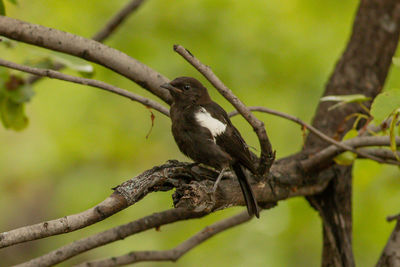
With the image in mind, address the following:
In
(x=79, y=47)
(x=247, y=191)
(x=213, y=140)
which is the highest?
(x=79, y=47)

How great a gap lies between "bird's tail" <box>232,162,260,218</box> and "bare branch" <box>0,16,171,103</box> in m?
0.82

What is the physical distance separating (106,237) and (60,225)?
4.52 ft

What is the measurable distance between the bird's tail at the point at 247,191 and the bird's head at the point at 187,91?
0.67m

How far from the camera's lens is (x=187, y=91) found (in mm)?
4031

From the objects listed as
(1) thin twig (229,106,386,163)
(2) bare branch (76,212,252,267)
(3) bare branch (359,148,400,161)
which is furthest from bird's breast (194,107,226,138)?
(3) bare branch (359,148,400,161)

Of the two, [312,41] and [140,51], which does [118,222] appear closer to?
[140,51]

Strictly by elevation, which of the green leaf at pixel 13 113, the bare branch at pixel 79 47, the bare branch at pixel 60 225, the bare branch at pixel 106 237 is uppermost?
the green leaf at pixel 13 113

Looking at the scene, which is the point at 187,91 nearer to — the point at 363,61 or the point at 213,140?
the point at 213,140

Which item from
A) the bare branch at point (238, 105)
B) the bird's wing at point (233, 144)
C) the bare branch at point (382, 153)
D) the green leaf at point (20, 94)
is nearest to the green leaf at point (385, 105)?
the bare branch at point (238, 105)

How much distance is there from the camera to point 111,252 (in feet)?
23.1

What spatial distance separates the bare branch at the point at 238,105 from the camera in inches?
102

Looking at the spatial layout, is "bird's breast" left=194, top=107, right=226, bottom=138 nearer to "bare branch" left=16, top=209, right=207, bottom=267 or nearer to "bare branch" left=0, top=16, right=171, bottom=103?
"bare branch" left=0, top=16, right=171, bottom=103

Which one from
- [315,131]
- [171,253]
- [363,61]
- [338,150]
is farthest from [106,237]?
[363,61]

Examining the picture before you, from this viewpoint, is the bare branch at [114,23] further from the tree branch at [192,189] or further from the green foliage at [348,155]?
the green foliage at [348,155]
